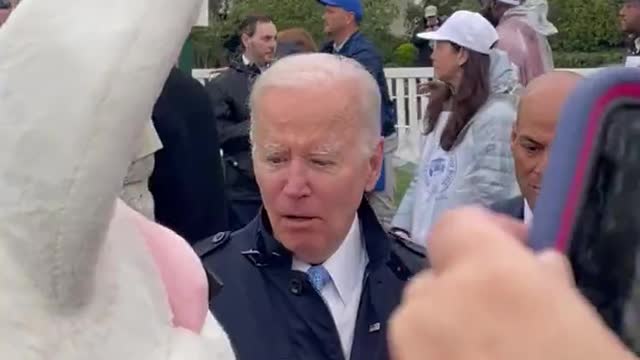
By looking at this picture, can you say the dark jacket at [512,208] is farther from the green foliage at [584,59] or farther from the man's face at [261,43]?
the green foliage at [584,59]

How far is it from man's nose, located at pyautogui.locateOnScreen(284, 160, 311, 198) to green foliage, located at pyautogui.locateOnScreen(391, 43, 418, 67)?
1459 centimetres

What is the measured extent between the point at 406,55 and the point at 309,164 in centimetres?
1497

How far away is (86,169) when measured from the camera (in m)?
1.59

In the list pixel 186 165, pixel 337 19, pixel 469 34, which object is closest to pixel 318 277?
pixel 186 165

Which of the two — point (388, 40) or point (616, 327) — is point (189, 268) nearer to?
point (616, 327)

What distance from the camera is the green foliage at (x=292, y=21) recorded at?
17516 mm

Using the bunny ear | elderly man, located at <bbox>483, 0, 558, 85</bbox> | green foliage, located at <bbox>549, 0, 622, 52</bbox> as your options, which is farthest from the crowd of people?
green foliage, located at <bbox>549, 0, 622, 52</bbox>

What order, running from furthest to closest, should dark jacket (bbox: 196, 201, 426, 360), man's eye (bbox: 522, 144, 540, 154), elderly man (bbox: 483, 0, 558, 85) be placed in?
elderly man (bbox: 483, 0, 558, 85) < man's eye (bbox: 522, 144, 540, 154) < dark jacket (bbox: 196, 201, 426, 360)

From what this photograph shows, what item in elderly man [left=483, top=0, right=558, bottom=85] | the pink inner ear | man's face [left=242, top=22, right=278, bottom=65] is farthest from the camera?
man's face [left=242, top=22, right=278, bottom=65]

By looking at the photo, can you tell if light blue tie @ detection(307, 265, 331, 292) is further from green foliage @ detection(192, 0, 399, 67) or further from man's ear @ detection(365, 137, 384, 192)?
green foliage @ detection(192, 0, 399, 67)

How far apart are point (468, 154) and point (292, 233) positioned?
6.04ft

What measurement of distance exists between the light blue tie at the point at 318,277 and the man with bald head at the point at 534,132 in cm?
61

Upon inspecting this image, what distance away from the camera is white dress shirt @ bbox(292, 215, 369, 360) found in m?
2.69

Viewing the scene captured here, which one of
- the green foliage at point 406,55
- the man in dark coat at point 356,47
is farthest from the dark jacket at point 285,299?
the green foliage at point 406,55
